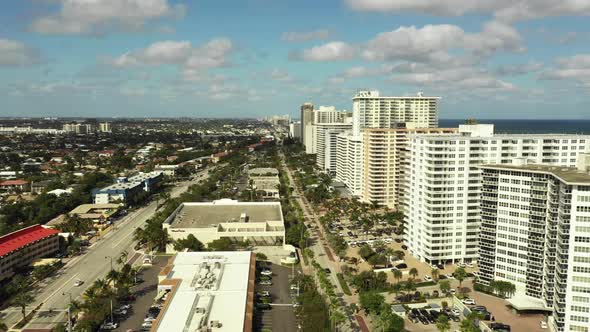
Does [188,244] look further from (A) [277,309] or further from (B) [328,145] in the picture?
(B) [328,145]

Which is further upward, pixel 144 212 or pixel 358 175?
pixel 358 175

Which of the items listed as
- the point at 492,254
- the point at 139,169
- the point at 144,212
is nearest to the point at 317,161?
the point at 139,169

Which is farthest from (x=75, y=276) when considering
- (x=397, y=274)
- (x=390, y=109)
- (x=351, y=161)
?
(x=390, y=109)

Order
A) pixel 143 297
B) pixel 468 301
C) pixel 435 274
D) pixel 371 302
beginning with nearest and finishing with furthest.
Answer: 1. pixel 371 302
2. pixel 468 301
3. pixel 143 297
4. pixel 435 274

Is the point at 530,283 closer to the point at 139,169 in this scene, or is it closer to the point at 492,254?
the point at 492,254

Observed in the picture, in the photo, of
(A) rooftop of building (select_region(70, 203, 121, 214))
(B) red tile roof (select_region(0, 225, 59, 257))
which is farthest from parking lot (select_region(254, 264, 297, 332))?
(A) rooftop of building (select_region(70, 203, 121, 214))
